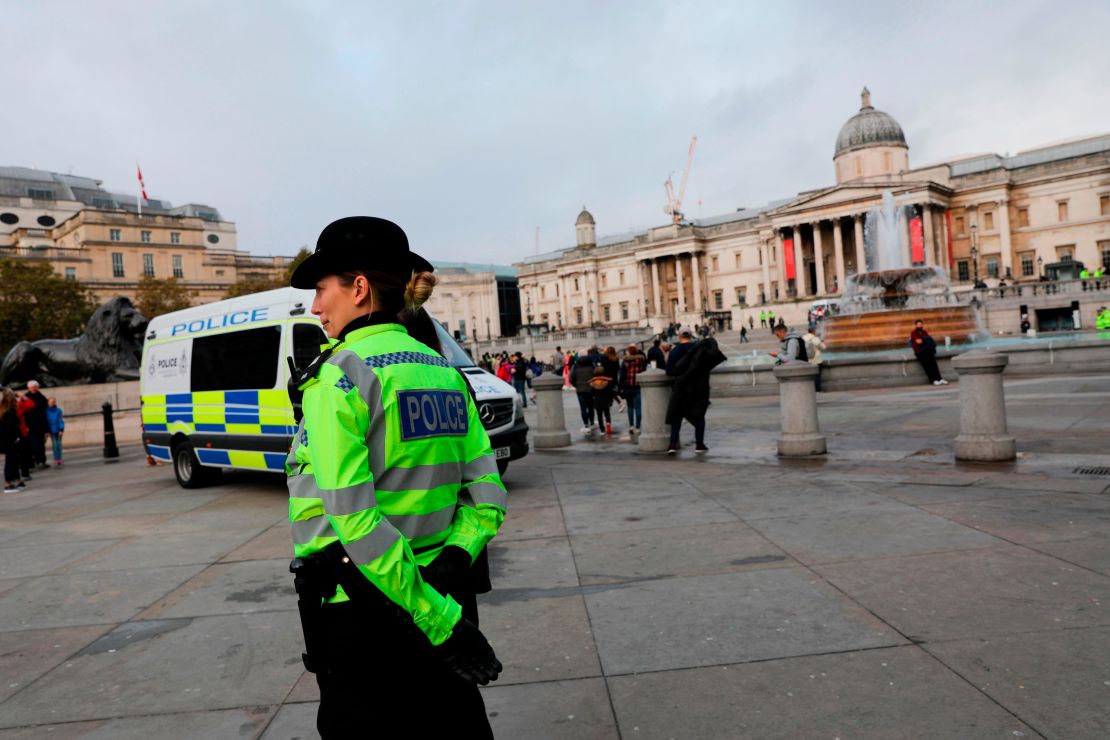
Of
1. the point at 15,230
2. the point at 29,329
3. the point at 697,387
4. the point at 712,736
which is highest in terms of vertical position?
the point at 15,230

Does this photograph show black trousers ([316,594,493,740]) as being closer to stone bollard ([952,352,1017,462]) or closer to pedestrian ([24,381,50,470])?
stone bollard ([952,352,1017,462])

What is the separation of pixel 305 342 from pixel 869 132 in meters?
80.6

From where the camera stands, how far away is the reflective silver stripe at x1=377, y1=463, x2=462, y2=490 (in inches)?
76.8

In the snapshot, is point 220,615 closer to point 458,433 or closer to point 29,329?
point 458,433

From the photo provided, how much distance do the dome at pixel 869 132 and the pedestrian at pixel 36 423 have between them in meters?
78.4

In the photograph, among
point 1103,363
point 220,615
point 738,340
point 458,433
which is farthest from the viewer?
point 738,340

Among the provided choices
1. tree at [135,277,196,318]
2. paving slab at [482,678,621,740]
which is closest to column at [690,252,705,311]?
tree at [135,277,196,318]

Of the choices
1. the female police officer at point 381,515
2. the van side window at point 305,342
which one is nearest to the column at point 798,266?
the van side window at point 305,342

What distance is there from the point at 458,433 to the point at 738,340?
195 feet

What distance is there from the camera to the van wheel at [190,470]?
35.7 feet

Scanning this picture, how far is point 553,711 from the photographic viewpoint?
334 centimetres

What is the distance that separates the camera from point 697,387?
11.1m

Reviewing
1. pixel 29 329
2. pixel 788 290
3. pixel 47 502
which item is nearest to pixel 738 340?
pixel 788 290

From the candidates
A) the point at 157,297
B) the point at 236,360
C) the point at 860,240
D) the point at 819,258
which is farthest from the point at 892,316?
the point at 819,258
